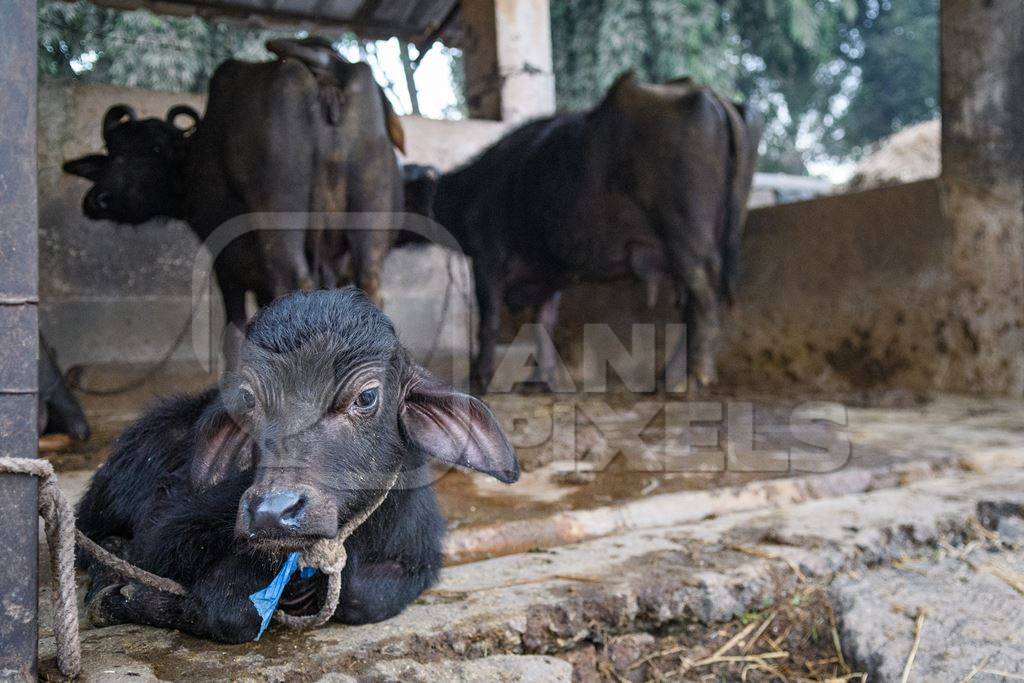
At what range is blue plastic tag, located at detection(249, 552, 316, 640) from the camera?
170 cm

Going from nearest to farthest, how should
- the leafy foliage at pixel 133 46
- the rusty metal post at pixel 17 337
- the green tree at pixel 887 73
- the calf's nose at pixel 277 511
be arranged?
1. the rusty metal post at pixel 17 337
2. the calf's nose at pixel 277 511
3. the leafy foliage at pixel 133 46
4. the green tree at pixel 887 73

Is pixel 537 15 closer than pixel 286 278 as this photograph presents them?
No

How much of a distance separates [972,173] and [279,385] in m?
4.75

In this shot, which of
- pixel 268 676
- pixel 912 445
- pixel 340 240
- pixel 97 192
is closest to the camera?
pixel 268 676

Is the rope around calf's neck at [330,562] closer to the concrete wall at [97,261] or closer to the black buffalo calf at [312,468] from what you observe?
the black buffalo calf at [312,468]

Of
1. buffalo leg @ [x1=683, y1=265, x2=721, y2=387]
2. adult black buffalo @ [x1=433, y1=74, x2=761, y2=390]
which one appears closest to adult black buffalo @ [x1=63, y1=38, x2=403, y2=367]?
adult black buffalo @ [x1=433, y1=74, x2=761, y2=390]

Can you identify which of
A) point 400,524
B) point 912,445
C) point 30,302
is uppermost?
point 30,302

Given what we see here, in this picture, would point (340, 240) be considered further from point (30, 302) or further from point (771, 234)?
point (771, 234)

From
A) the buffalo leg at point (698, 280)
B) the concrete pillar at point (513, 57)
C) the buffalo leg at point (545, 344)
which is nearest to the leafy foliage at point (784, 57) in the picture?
the concrete pillar at point (513, 57)

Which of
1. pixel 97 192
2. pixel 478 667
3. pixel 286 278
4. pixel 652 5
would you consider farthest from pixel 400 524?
pixel 652 5

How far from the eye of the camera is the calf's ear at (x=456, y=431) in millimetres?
1771

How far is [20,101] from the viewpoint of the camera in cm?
138

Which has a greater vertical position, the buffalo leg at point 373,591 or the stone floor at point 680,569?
the buffalo leg at point 373,591

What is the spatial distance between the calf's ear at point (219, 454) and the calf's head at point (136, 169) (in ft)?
11.9
